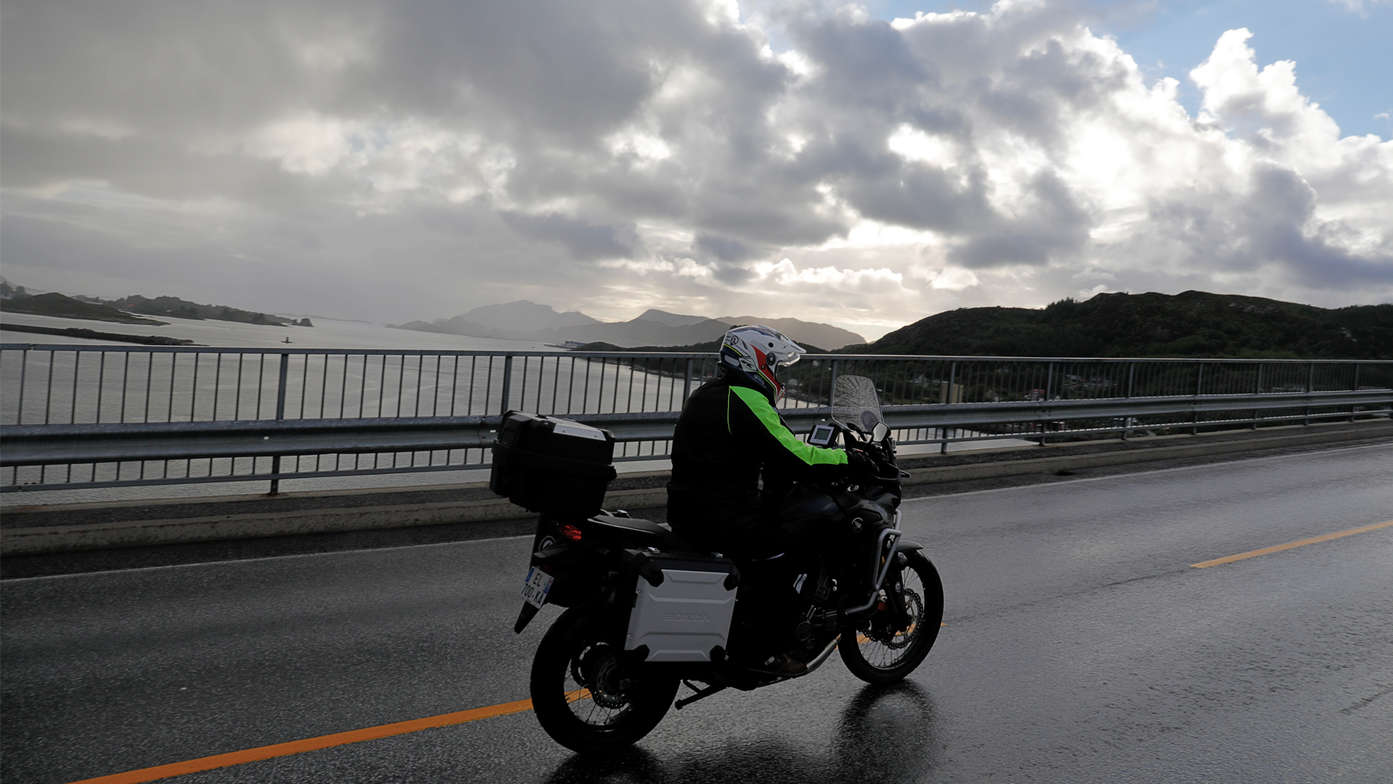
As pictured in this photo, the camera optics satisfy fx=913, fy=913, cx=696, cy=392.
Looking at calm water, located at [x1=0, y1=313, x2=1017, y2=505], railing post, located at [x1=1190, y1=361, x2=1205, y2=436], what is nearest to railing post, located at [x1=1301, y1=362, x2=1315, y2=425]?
railing post, located at [x1=1190, y1=361, x2=1205, y2=436]

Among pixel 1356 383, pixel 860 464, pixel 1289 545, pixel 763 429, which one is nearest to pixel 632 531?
pixel 763 429

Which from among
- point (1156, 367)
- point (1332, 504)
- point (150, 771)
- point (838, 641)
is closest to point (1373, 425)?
point (1156, 367)

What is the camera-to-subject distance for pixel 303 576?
21.3 feet

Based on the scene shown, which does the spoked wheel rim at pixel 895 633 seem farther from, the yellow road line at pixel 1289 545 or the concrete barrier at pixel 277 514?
the yellow road line at pixel 1289 545

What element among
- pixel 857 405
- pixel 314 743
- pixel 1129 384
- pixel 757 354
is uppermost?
pixel 1129 384

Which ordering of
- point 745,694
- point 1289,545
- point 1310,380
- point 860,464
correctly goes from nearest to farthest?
1. point 860,464
2. point 745,694
3. point 1289,545
4. point 1310,380

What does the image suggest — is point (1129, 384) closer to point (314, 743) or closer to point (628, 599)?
point (628, 599)

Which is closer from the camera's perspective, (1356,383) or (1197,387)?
(1197,387)

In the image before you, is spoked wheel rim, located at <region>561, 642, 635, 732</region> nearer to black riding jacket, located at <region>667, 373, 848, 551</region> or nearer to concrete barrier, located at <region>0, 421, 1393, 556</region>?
black riding jacket, located at <region>667, 373, 848, 551</region>

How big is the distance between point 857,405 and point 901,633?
4.14 feet

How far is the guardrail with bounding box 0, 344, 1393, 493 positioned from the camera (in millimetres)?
6941

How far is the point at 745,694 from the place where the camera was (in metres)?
4.72

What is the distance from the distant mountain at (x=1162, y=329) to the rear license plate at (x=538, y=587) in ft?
111

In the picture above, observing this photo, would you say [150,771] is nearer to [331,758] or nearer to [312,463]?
[331,758]
